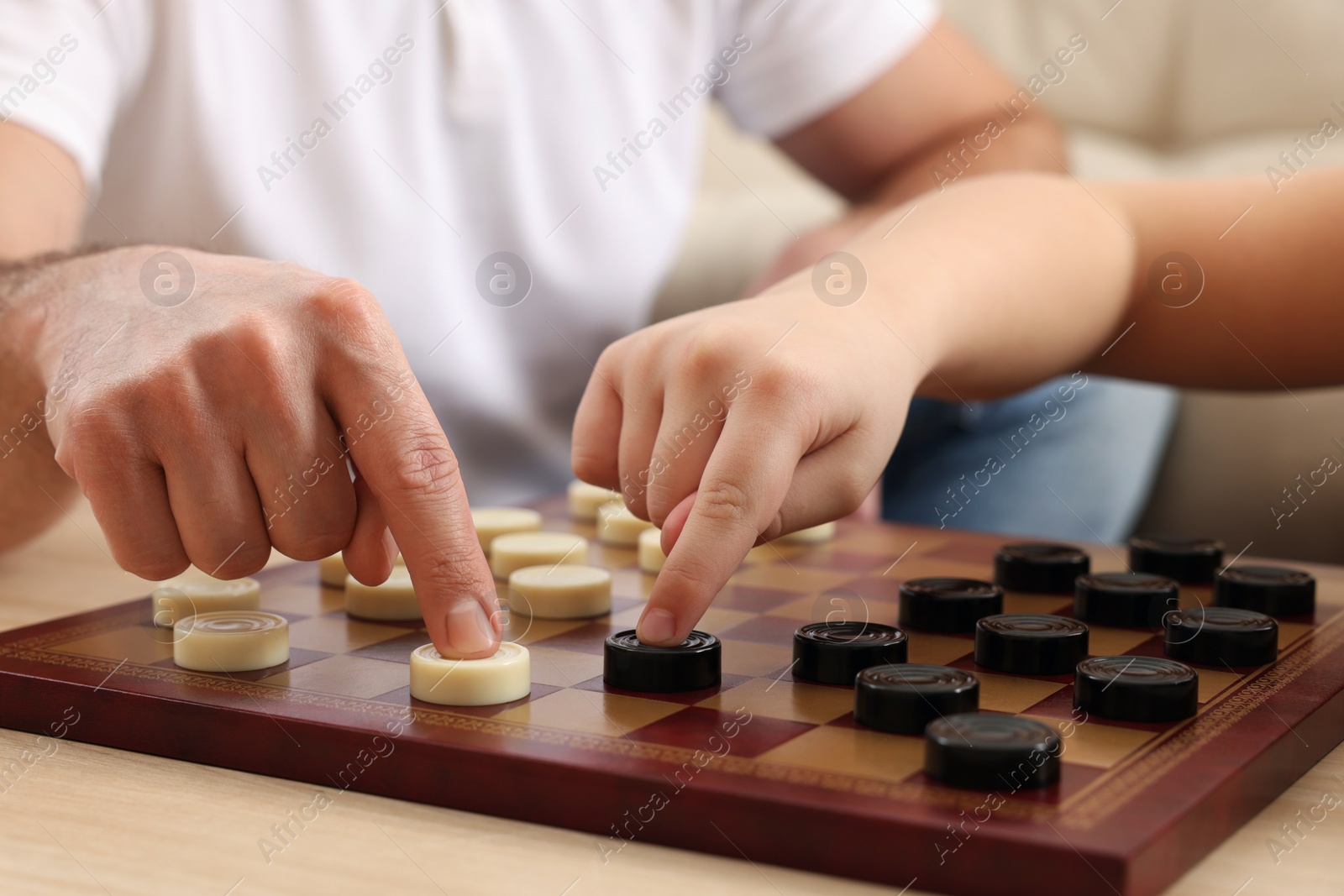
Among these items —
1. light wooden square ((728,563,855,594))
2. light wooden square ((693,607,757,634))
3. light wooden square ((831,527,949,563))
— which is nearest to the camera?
light wooden square ((693,607,757,634))

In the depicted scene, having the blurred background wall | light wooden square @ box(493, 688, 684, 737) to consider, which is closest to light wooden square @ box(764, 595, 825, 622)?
light wooden square @ box(493, 688, 684, 737)

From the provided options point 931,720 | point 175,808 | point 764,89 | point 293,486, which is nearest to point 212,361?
point 293,486

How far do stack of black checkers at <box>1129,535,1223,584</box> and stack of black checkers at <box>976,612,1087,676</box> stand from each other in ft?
0.89

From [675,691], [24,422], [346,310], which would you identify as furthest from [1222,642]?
[24,422]

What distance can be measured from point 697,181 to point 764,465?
2356mm

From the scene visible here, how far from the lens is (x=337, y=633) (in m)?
0.76

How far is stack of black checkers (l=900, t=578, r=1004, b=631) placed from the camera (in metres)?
0.76

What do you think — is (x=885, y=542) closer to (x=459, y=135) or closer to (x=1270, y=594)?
(x=1270, y=594)

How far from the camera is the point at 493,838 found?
20.4 inches

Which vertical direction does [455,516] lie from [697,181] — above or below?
below

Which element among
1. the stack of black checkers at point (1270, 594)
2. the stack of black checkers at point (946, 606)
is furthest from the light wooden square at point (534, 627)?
the stack of black checkers at point (1270, 594)

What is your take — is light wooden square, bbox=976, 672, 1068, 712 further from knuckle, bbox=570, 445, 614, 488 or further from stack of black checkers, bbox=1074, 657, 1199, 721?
knuckle, bbox=570, 445, 614, 488

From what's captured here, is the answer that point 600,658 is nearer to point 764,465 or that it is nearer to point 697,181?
point 764,465

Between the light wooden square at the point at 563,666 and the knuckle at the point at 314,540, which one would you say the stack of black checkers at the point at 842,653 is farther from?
the knuckle at the point at 314,540
